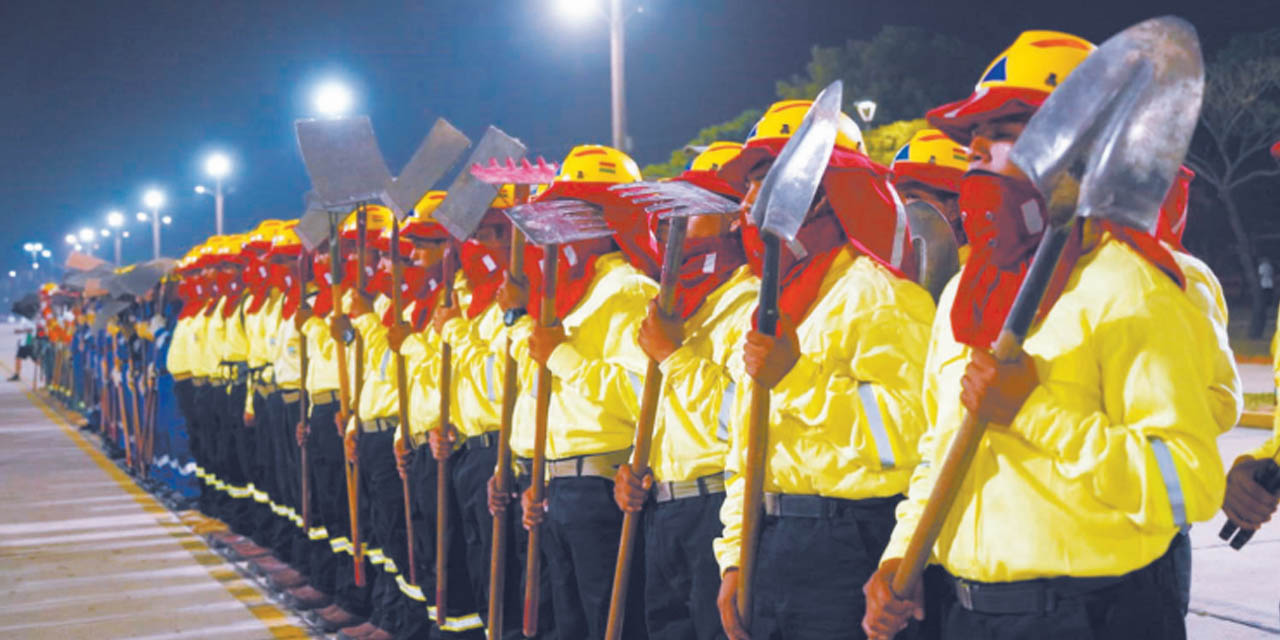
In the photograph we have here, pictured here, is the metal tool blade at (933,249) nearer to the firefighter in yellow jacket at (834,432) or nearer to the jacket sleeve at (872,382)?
the firefighter in yellow jacket at (834,432)

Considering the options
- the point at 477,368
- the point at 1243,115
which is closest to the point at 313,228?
the point at 477,368

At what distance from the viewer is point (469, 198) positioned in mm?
5895

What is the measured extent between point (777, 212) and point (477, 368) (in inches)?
126

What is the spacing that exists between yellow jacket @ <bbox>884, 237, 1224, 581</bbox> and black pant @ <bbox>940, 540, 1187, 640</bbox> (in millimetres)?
56

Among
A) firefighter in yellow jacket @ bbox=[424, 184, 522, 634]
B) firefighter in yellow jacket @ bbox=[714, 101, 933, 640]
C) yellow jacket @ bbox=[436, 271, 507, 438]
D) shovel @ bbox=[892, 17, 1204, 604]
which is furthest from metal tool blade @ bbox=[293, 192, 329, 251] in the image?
shovel @ bbox=[892, 17, 1204, 604]

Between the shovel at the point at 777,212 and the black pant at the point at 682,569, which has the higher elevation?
the shovel at the point at 777,212

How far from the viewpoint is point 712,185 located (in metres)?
4.70

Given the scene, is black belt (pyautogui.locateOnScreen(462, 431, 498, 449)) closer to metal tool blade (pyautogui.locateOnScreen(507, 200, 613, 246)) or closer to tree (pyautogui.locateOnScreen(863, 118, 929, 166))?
metal tool blade (pyautogui.locateOnScreen(507, 200, 613, 246))

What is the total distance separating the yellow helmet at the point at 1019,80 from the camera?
279 cm

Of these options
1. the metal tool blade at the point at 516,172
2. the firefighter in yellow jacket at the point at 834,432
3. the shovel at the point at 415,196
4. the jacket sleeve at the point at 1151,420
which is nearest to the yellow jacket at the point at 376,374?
the shovel at the point at 415,196

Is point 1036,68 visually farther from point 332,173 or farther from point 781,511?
point 332,173

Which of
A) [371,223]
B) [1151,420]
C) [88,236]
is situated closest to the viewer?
[1151,420]

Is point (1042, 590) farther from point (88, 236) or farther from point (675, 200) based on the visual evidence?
point (88, 236)

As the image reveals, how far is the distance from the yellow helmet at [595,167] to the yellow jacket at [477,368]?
87 cm
